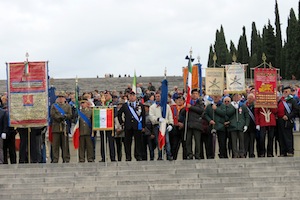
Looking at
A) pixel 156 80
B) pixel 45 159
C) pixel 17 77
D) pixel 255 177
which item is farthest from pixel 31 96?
pixel 156 80

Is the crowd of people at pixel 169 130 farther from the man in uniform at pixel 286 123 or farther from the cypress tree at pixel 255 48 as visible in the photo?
the cypress tree at pixel 255 48

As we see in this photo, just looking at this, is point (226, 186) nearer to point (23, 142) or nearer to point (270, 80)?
point (270, 80)

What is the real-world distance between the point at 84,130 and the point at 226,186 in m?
3.99

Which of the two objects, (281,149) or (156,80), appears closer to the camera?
(281,149)

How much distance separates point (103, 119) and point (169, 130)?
1640 mm

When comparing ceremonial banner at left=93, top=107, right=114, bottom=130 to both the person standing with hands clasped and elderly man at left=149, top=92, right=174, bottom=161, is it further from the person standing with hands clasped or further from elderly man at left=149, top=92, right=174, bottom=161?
the person standing with hands clasped

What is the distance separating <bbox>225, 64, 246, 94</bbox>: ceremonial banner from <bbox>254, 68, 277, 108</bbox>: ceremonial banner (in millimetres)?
2875

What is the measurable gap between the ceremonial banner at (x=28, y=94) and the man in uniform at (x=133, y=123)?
76.6 inches

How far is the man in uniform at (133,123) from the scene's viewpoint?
1830cm

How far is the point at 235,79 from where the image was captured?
22.1m

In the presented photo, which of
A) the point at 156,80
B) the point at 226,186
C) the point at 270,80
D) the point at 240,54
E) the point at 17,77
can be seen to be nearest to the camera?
the point at 226,186

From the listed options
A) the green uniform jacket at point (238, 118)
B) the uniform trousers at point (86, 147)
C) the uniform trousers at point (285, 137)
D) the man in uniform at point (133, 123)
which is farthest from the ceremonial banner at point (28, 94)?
the uniform trousers at point (285, 137)

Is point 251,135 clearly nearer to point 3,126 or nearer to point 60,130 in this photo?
point 60,130

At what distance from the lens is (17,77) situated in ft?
58.9
